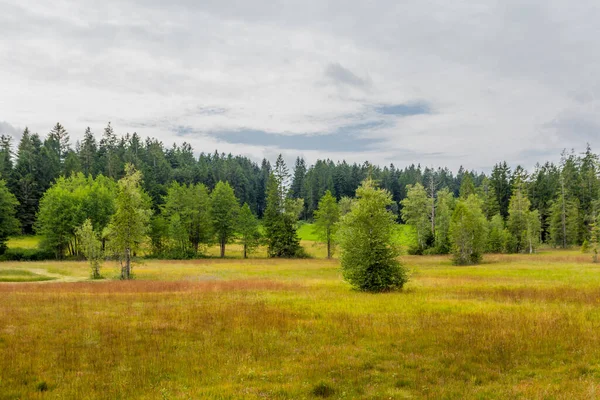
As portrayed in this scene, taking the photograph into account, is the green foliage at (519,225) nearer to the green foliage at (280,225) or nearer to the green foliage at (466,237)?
the green foliage at (466,237)

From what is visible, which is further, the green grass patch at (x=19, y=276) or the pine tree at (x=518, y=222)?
the pine tree at (x=518, y=222)

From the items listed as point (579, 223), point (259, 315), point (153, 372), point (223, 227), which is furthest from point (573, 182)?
point (153, 372)

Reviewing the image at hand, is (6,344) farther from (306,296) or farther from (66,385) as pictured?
(306,296)

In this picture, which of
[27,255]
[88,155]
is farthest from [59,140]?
[27,255]

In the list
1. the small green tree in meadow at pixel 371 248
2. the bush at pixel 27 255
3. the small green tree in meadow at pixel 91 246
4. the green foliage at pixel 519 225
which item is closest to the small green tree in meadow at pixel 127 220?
the small green tree in meadow at pixel 91 246

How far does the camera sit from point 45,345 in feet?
42.4

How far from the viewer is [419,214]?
83.6 meters

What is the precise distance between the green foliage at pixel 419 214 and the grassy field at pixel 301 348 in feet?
183

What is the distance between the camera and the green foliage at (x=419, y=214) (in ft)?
255

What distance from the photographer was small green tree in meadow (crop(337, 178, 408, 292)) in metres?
27.4

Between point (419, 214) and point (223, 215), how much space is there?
4258 cm

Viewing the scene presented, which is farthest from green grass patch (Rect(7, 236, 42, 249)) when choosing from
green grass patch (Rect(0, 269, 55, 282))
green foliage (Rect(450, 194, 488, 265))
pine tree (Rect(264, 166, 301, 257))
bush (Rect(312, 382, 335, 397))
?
bush (Rect(312, 382, 335, 397))

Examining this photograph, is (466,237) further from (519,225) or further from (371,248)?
(371,248)

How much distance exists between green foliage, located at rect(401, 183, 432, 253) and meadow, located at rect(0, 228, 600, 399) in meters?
56.2
